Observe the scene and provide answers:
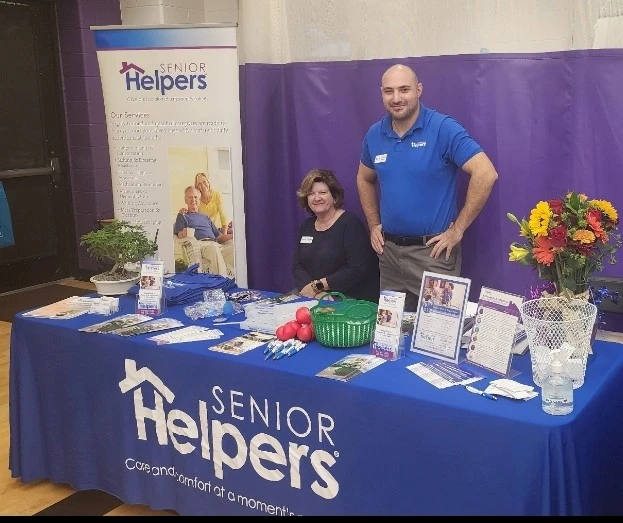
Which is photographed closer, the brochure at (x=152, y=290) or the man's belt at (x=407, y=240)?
the brochure at (x=152, y=290)

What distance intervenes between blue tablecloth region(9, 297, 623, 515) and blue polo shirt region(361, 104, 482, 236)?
101 cm

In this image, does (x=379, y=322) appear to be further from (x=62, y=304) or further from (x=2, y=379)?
(x=2, y=379)

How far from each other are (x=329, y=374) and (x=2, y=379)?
2491 millimetres

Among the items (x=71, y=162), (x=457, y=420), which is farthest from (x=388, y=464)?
(x=71, y=162)

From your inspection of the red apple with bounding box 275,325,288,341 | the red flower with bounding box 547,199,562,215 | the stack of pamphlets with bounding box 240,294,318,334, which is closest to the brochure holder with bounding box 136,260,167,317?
the stack of pamphlets with bounding box 240,294,318,334

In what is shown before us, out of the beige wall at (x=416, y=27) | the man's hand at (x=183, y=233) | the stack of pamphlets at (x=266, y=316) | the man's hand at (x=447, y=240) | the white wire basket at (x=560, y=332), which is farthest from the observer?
the man's hand at (x=183, y=233)

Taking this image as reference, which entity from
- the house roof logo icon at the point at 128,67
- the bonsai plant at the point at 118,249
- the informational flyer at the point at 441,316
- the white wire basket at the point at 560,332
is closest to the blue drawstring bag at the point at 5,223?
the house roof logo icon at the point at 128,67

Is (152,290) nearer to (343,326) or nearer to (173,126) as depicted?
(343,326)

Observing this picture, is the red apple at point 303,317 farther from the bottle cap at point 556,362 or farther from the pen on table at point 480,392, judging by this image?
the bottle cap at point 556,362

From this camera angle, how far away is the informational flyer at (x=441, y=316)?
5.95ft

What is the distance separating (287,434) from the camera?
1877mm

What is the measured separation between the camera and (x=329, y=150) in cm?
335

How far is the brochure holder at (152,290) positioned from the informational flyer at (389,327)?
2.78 ft

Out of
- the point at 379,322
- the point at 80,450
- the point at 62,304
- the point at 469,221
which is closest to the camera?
the point at 379,322
